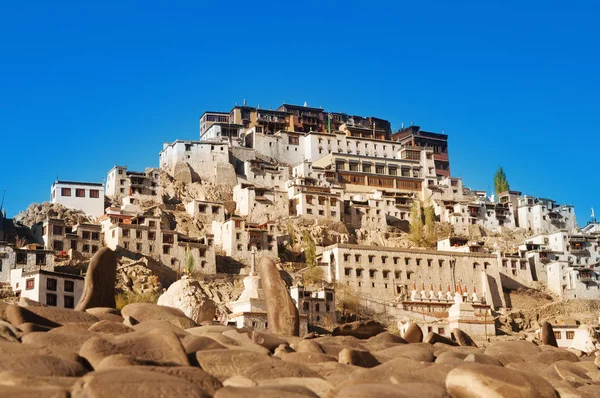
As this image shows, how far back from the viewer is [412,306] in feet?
207

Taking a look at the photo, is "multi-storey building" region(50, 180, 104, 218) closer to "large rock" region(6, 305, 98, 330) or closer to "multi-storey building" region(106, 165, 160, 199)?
"multi-storey building" region(106, 165, 160, 199)

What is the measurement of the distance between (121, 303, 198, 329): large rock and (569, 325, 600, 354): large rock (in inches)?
606

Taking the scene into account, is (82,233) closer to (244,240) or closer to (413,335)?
(244,240)

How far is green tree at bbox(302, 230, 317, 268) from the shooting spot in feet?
219

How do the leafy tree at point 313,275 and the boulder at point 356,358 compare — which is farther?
the leafy tree at point 313,275

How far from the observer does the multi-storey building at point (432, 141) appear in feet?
332

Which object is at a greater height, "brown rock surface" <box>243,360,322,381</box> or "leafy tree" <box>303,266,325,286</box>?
"leafy tree" <box>303,266,325,286</box>

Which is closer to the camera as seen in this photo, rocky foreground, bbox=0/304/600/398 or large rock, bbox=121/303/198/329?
rocky foreground, bbox=0/304/600/398

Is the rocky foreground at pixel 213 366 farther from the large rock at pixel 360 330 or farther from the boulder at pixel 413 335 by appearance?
the large rock at pixel 360 330

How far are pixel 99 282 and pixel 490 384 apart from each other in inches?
452

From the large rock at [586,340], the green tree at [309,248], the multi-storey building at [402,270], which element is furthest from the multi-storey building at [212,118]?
the large rock at [586,340]

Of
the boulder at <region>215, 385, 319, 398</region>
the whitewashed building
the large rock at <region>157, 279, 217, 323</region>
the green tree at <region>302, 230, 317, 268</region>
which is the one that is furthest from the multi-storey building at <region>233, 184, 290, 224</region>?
the boulder at <region>215, 385, 319, 398</region>

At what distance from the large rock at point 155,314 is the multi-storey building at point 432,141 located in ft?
265

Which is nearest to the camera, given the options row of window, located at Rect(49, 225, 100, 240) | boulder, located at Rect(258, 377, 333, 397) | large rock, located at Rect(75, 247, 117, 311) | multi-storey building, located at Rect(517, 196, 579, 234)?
boulder, located at Rect(258, 377, 333, 397)
